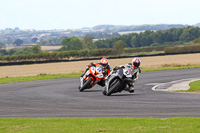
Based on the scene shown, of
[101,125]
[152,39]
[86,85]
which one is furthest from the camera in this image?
[152,39]

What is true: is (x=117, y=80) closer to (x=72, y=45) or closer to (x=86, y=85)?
(x=86, y=85)

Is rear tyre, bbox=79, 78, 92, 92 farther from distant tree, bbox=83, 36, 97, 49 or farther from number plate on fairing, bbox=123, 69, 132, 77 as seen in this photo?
distant tree, bbox=83, 36, 97, 49

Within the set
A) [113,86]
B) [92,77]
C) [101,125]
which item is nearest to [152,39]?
[92,77]

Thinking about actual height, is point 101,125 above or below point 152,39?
above

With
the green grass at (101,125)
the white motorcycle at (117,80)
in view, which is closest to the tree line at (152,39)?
the white motorcycle at (117,80)

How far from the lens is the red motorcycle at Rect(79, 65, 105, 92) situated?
25.9 m

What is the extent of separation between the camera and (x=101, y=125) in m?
12.5

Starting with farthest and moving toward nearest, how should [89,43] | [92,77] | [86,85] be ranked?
1. [89,43]
2. [86,85]
3. [92,77]

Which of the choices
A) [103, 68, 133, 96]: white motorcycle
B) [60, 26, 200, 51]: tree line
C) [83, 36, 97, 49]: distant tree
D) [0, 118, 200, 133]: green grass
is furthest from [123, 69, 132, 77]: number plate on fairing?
[83, 36, 97, 49]: distant tree

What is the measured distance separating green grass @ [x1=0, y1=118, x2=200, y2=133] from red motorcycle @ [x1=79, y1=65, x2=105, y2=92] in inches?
462

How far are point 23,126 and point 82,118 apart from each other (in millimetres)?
2235

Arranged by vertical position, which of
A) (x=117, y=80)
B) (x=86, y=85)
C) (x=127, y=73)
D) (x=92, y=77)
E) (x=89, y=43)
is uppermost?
(x=127, y=73)

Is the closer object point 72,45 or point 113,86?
point 113,86

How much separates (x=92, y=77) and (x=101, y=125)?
13735 mm
